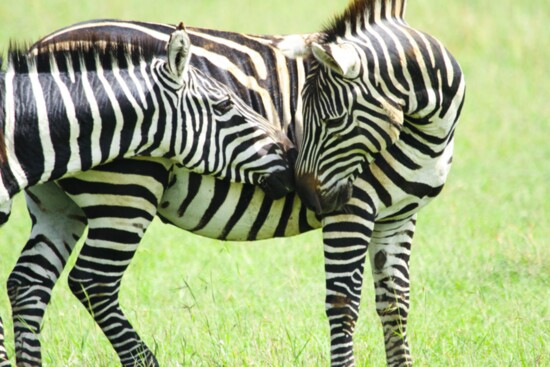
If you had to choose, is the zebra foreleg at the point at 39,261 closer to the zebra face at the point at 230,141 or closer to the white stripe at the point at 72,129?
the white stripe at the point at 72,129

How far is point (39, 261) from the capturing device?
619cm

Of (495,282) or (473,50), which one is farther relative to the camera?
(473,50)

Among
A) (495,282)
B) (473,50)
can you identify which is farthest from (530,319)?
(473,50)

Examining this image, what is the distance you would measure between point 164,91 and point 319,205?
1.22 m

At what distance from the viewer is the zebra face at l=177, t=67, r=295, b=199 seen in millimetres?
5625

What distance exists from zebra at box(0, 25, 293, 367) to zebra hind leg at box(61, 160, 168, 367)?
20 centimetres

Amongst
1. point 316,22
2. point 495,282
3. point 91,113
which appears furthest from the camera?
point 316,22

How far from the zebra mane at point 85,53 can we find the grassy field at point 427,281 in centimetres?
150

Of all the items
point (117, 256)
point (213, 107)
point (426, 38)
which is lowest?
point (117, 256)

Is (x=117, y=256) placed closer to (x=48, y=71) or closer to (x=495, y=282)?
(x=48, y=71)

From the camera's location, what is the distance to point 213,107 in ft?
18.6

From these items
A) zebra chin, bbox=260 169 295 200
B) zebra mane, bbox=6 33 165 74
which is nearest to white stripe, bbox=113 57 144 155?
zebra mane, bbox=6 33 165 74

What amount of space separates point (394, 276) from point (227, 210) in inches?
50.4

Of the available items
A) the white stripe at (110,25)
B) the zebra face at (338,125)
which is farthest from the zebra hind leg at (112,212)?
the zebra face at (338,125)
